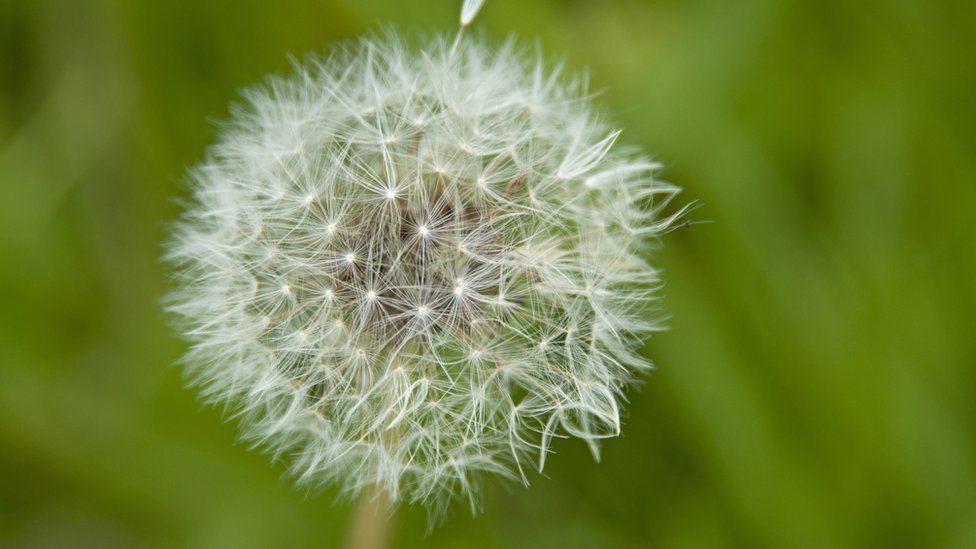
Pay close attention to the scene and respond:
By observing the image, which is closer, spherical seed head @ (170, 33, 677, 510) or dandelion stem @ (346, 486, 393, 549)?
spherical seed head @ (170, 33, 677, 510)

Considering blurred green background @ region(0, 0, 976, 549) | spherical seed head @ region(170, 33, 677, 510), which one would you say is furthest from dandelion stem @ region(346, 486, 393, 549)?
blurred green background @ region(0, 0, 976, 549)

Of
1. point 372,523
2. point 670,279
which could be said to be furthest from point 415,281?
point 670,279

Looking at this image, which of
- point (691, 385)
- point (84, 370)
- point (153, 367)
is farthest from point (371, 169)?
point (84, 370)

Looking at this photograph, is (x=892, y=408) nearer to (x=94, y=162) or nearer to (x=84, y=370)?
(x=84, y=370)

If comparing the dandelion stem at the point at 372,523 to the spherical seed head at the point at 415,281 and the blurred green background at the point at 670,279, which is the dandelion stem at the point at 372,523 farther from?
the blurred green background at the point at 670,279

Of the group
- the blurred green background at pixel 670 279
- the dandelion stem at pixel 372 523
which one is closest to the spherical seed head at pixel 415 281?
the dandelion stem at pixel 372 523

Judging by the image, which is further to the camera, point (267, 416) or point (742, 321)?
point (742, 321)

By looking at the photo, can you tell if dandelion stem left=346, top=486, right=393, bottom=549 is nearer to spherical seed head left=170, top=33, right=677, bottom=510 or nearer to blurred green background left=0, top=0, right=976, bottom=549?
spherical seed head left=170, top=33, right=677, bottom=510
